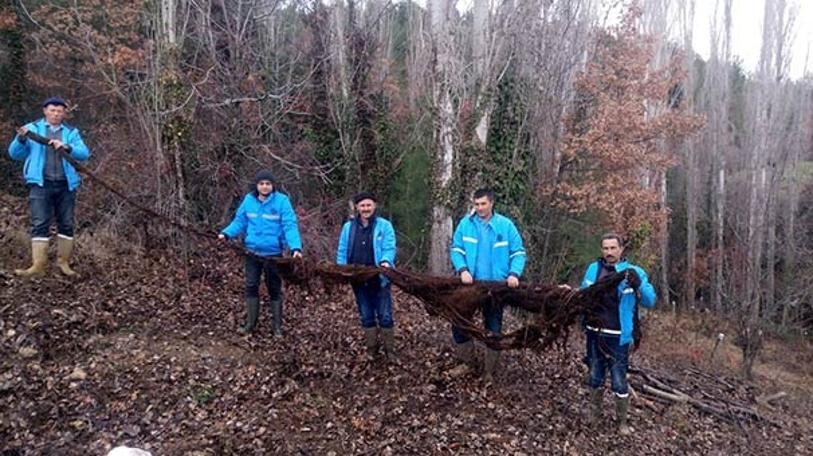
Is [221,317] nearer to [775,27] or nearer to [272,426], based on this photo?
[272,426]

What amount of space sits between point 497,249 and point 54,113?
16.3ft

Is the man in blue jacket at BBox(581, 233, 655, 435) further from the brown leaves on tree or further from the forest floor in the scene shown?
the brown leaves on tree

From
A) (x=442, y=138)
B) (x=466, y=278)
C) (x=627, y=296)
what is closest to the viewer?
(x=627, y=296)

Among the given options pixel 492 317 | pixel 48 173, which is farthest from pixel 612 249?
pixel 48 173

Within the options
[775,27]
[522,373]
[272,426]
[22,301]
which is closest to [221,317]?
[22,301]

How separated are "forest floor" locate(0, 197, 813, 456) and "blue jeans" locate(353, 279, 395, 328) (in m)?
0.49

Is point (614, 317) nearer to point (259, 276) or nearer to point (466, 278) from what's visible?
point (466, 278)

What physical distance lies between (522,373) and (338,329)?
238cm

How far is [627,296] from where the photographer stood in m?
5.29

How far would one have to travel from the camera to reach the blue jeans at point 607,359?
539 centimetres

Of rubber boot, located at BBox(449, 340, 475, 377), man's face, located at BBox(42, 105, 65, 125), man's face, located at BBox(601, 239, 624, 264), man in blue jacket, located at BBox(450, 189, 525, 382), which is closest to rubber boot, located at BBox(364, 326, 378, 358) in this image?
rubber boot, located at BBox(449, 340, 475, 377)

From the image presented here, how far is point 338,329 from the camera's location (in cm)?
744

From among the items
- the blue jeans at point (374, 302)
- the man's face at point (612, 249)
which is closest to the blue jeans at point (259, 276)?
the blue jeans at point (374, 302)

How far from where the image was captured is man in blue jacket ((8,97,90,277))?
6.22 metres
